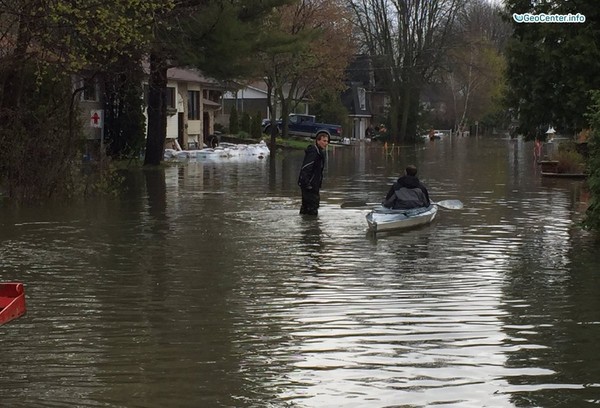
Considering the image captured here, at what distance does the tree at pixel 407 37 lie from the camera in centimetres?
8438

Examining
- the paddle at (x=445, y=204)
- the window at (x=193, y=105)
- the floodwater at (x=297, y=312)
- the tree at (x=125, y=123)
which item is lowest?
the floodwater at (x=297, y=312)

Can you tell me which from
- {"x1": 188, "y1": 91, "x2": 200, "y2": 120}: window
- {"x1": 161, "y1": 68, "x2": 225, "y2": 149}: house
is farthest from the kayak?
{"x1": 188, "y1": 91, "x2": 200, "y2": 120}: window

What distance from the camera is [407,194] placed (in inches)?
747

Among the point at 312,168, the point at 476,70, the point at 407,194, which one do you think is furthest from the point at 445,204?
the point at 476,70

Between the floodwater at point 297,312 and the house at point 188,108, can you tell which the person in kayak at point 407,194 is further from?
the house at point 188,108

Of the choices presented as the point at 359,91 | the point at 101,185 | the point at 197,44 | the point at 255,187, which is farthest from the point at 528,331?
the point at 359,91

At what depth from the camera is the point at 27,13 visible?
18.6 m

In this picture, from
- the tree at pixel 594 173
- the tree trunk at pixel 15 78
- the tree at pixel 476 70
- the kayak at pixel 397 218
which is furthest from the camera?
the tree at pixel 476 70

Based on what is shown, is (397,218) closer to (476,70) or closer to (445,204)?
(445,204)

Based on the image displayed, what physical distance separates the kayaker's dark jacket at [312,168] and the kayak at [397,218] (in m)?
2.13

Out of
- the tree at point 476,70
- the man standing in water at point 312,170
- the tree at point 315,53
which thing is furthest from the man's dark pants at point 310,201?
the tree at point 476,70

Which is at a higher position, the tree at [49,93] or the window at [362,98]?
the window at [362,98]

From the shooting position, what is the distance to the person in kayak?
18.8 metres

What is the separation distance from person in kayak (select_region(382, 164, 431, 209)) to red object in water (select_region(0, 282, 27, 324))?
11939 millimetres
